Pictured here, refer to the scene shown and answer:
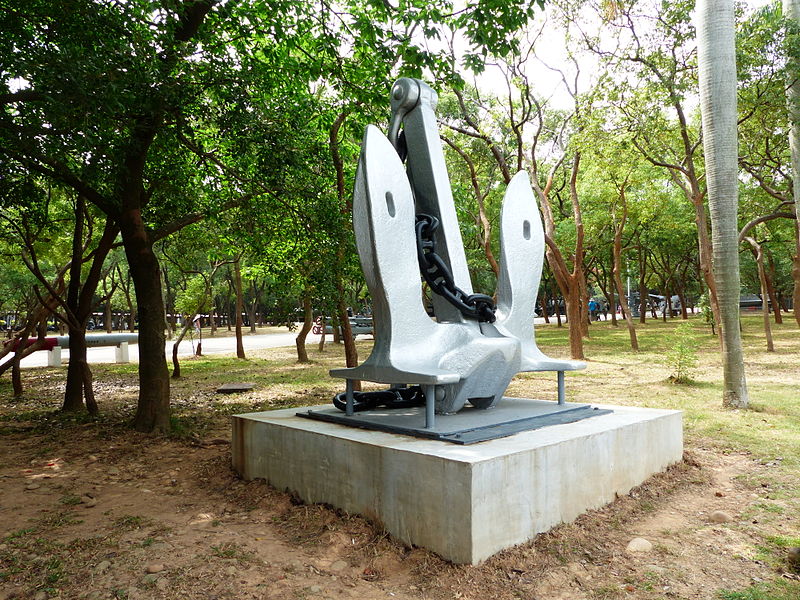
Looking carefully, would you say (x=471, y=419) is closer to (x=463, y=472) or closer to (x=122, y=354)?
(x=463, y=472)

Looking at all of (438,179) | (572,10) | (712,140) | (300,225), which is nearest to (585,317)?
(572,10)

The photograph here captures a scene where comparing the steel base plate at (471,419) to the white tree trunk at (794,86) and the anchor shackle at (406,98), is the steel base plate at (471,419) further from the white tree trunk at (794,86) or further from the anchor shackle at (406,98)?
the white tree trunk at (794,86)

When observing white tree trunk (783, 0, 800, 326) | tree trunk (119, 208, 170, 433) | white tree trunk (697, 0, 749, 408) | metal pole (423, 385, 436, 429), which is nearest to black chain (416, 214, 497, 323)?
metal pole (423, 385, 436, 429)

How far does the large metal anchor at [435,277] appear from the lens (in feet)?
15.5

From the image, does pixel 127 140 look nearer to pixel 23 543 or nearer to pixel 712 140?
pixel 23 543

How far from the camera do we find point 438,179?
228 inches

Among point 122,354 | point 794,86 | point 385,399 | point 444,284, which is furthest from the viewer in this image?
point 122,354

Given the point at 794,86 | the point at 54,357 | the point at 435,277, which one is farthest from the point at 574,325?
the point at 54,357

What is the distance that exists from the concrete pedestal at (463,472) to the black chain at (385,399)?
42 centimetres

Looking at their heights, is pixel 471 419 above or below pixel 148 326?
below

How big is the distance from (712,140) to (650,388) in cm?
465

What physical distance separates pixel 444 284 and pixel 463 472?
2218 mm

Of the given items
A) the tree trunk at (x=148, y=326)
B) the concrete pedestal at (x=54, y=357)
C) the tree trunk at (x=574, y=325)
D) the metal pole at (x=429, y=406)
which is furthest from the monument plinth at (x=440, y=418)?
the concrete pedestal at (x=54, y=357)

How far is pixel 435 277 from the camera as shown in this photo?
218 inches
